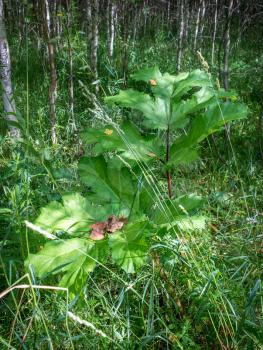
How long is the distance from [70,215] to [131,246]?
1.01 ft

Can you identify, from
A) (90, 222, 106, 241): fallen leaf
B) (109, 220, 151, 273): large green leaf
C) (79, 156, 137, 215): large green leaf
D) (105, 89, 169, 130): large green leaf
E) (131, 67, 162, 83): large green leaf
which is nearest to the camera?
(109, 220, 151, 273): large green leaf

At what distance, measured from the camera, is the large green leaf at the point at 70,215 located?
4.82ft

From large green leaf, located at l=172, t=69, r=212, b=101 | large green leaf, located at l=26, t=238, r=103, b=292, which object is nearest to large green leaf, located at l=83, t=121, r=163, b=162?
large green leaf, located at l=172, t=69, r=212, b=101

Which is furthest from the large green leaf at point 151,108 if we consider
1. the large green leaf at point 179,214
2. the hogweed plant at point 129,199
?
the large green leaf at point 179,214

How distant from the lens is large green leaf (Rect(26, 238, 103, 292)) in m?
1.30

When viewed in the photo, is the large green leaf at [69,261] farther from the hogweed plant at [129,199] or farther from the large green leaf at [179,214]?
the large green leaf at [179,214]

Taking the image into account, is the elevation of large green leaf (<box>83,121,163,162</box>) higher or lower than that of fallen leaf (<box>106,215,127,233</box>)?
higher

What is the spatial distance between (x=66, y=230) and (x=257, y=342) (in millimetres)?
744

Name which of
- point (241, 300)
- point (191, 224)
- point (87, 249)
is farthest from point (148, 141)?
point (241, 300)

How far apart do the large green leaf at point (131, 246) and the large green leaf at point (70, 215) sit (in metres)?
0.17

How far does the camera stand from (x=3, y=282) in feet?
6.57

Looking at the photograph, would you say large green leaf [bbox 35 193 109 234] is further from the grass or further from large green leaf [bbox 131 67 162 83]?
large green leaf [bbox 131 67 162 83]

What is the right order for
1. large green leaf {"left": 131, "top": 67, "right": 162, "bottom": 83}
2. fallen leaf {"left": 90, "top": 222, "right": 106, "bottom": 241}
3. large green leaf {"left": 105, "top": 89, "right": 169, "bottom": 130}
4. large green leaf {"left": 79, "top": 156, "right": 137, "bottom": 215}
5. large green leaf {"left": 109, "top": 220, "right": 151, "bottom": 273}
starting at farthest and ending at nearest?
large green leaf {"left": 131, "top": 67, "right": 162, "bottom": 83} < large green leaf {"left": 105, "top": 89, "right": 169, "bottom": 130} < large green leaf {"left": 79, "top": 156, "right": 137, "bottom": 215} < fallen leaf {"left": 90, "top": 222, "right": 106, "bottom": 241} < large green leaf {"left": 109, "top": 220, "right": 151, "bottom": 273}

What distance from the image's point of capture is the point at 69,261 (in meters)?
1.33
